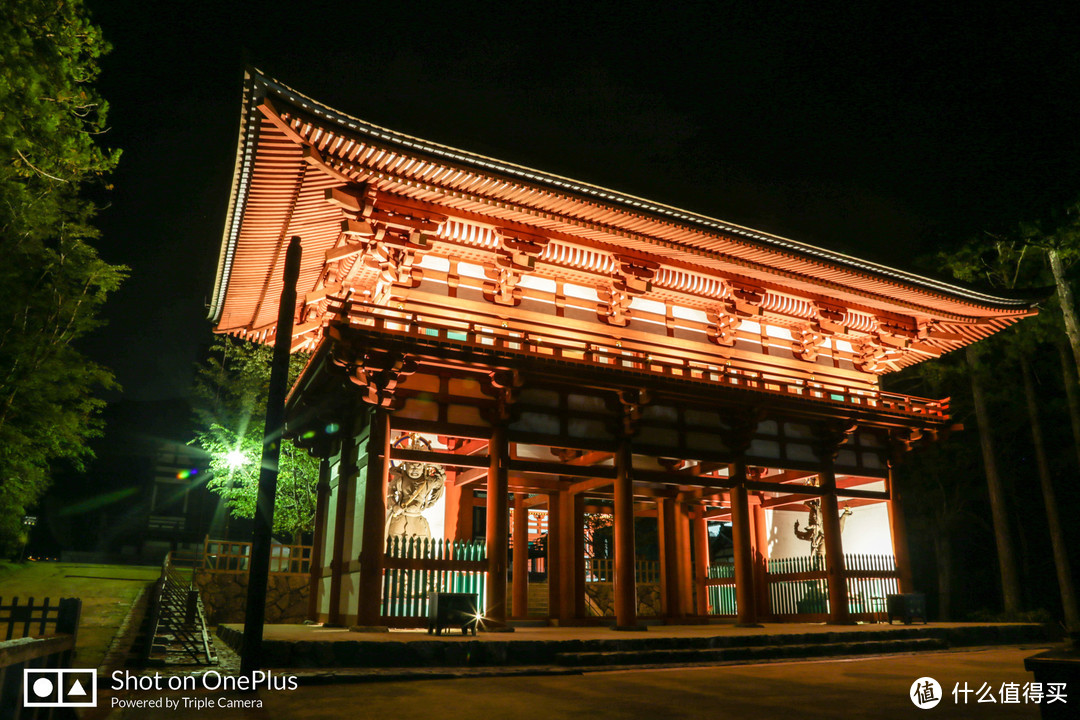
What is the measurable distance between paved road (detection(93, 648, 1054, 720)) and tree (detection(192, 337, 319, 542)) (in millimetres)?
16584

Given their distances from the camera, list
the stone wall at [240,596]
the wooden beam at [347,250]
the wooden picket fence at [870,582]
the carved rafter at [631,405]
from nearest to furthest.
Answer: the wooden beam at [347,250] → the carved rafter at [631,405] → the wooden picket fence at [870,582] → the stone wall at [240,596]

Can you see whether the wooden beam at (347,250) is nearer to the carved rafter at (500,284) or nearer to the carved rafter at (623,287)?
the carved rafter at (500,284)

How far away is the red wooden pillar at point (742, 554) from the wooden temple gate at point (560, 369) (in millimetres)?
45

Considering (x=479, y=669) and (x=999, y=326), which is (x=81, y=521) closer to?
(x=479, y=669)

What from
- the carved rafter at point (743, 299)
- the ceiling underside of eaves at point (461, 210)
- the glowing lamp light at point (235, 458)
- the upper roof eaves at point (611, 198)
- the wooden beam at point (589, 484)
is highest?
the upper roof eaves at point (611, 198)

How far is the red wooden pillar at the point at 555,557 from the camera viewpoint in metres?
14.6

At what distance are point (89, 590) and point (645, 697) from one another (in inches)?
748

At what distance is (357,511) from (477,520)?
2424 cm

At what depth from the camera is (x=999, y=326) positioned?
1898 centimetres

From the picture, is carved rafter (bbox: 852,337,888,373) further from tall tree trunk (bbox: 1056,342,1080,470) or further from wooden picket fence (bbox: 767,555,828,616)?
tall tree trunk (bbox: 1056,342,1080,470)

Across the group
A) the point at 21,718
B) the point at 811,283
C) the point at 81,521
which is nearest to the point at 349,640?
the point at 21,718

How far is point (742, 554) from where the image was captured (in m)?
14.1

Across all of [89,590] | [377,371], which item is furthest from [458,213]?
[89,590]

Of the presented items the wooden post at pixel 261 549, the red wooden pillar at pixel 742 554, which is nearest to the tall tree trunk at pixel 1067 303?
the red wooden pillar at pixel 742 554
